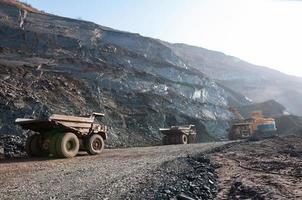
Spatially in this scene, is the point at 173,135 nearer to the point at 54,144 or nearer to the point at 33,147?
the point at 33,147

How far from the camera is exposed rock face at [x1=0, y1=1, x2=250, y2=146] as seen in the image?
2756 cm

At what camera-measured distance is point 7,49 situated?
3419cm

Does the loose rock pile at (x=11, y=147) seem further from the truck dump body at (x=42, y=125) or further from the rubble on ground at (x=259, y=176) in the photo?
the rubble on ground at (x=259, y=176)

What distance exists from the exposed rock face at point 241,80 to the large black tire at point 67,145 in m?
71.7

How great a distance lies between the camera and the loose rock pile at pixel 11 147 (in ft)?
57.4

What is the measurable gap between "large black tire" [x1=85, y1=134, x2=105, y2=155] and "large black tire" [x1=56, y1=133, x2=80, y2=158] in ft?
3.54

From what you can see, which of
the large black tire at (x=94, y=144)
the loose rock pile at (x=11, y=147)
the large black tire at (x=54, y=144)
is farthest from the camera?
the large black tire at (x=94, y=144)

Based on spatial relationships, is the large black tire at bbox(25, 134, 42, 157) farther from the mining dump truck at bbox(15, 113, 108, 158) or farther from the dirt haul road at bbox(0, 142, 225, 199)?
the dirt haul road at bbox(0, 142, 225, 199)

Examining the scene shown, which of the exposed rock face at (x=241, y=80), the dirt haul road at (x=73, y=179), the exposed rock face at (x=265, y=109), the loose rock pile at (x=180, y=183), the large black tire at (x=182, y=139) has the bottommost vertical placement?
the large black tire at (x=182, y=139)

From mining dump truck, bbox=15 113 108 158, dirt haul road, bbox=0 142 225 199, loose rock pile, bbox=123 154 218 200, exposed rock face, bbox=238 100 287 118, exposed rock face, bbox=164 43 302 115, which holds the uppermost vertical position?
exposed rock face, bbox=164 43 302 115

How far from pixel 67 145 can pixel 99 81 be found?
60.4 ft

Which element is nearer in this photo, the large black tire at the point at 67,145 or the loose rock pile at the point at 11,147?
the large black tire at the point at 67,145

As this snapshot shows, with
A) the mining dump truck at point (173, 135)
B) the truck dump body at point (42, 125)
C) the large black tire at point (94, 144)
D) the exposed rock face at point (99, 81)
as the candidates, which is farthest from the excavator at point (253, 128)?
the truck dump body at point (42, 125)

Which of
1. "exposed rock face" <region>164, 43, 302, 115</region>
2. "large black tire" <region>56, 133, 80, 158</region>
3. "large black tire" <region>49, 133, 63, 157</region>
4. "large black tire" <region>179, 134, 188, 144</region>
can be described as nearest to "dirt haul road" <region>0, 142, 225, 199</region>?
"large black tire" <region>56, 133, 80, 158</region>
